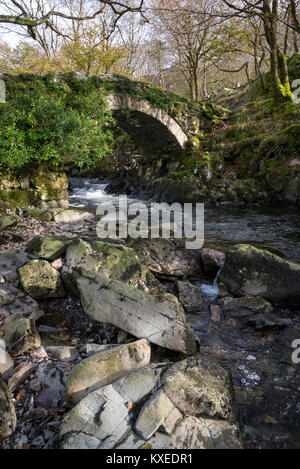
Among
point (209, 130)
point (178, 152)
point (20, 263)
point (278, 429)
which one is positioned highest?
point (209, 130)

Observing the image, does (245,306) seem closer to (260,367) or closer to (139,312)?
(260,367)

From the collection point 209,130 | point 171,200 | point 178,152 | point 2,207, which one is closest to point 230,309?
point 2,207

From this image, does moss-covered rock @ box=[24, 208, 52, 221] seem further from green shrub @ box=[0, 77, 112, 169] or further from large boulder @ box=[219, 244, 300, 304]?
large boulder @ box=[219, 244, 300, 304]

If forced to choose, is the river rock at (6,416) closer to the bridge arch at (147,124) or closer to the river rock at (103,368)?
the river rock at (103,368)

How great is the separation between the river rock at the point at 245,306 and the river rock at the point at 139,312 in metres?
1.02

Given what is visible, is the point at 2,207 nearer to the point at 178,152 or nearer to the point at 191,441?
the point at 191,441

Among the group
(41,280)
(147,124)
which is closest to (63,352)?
(41,280)

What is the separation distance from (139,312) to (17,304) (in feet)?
5.50

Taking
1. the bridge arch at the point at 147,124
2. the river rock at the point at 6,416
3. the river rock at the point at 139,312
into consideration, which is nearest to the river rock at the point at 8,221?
the river rock at the point at 139,312

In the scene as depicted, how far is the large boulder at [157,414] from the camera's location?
6.12ft

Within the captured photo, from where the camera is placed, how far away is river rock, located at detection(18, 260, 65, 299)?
3814 millimetres

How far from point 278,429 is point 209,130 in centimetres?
1696

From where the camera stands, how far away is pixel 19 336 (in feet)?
9.22

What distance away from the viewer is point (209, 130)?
55.2 ft
